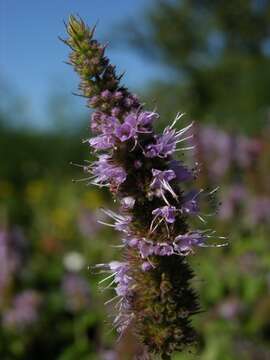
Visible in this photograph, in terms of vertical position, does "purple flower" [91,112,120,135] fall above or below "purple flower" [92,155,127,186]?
above

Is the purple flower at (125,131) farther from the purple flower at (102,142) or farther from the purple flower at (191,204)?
the purple flower at (191,204)

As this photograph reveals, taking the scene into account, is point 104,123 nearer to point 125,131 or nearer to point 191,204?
point 125,131

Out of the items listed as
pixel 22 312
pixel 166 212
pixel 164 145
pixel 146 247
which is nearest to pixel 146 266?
pixel 146 247

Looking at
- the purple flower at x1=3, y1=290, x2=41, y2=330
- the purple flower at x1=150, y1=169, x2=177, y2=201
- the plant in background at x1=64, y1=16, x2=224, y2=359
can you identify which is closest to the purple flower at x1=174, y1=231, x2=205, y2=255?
the plant in background at x1=64, y1=16, x2=224, y2=359

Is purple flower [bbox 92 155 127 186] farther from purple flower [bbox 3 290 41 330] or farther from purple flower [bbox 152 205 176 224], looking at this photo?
purple flower [bbox 3 290 41 330]

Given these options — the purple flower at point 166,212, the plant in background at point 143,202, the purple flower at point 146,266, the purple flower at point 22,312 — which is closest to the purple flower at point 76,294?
the purple flower at point 22,312

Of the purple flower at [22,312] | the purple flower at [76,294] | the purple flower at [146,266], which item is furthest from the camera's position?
the purple flower at [76,294]

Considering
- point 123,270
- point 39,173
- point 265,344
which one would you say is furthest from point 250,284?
point 39,173
